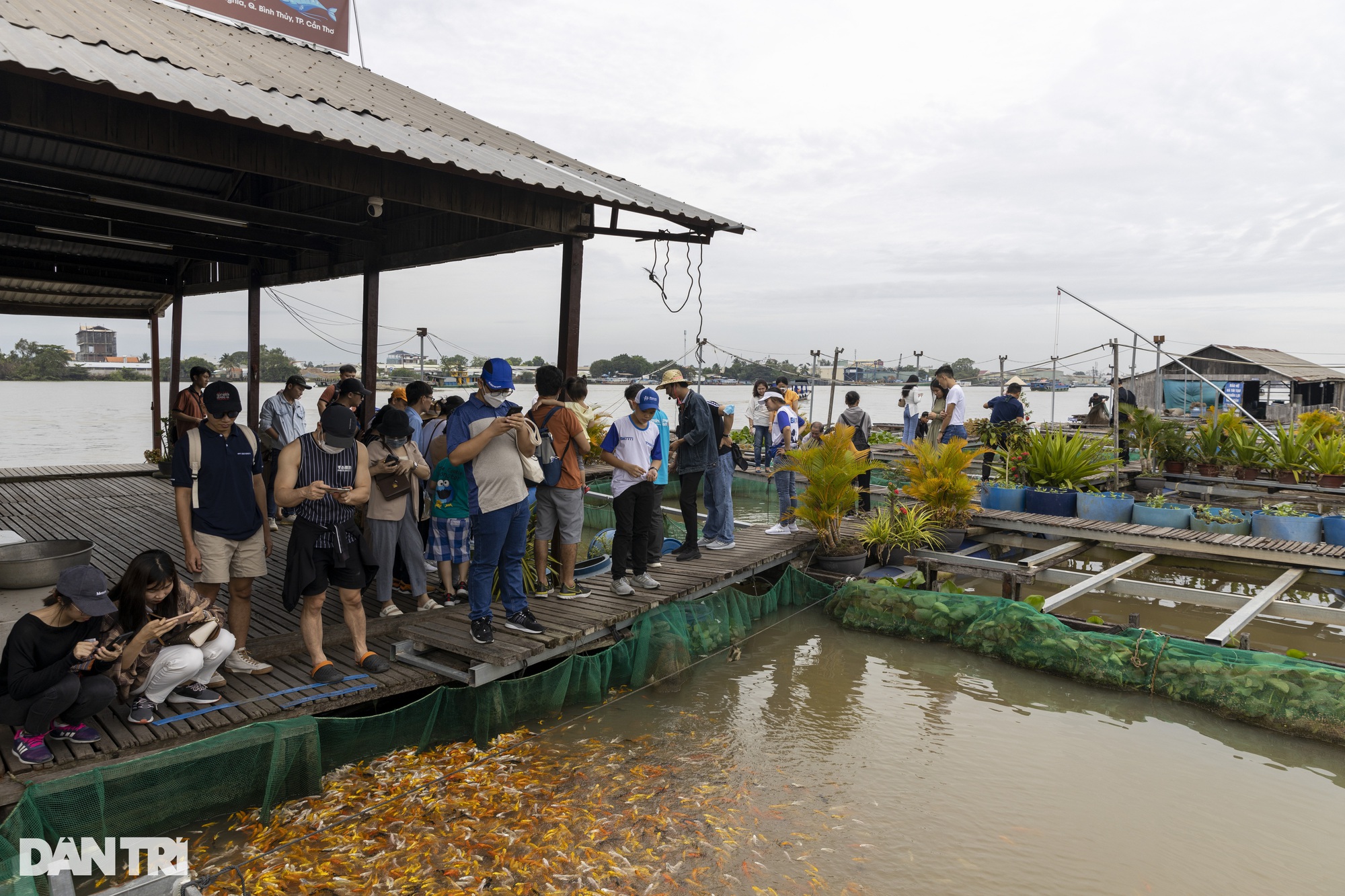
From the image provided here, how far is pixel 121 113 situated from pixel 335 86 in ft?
8.47

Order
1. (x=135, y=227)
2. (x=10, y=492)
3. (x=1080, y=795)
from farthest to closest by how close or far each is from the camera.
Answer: (x=10, y=492) < (x=135, y=227) < (x=1080, y=795)

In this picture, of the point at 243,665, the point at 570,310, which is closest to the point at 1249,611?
the point at 570,310

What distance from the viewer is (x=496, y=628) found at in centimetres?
530

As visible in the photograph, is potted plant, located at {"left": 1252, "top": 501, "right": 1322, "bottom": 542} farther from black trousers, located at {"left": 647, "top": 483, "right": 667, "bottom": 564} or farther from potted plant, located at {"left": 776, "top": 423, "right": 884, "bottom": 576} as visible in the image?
black trousers, located at {"left": 647, "top": 483, "right": 667, "bottom": 564}

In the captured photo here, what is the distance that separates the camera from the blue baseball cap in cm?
481

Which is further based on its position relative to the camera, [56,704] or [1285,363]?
[1285,363]

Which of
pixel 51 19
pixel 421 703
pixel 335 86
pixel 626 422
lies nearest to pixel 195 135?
pixel 51 19

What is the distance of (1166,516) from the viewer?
32.2 ft

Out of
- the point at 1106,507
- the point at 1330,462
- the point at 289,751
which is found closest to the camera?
the point at 289,751

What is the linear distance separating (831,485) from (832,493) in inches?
3.9

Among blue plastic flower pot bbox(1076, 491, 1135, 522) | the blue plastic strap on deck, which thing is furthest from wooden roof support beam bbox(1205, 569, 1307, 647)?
the blue plastic strap on deck

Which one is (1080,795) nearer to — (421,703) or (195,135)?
(421,703)

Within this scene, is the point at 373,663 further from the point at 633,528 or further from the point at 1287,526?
the point at 1287,526

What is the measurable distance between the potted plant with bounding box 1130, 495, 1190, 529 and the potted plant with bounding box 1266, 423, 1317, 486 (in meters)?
3.89
